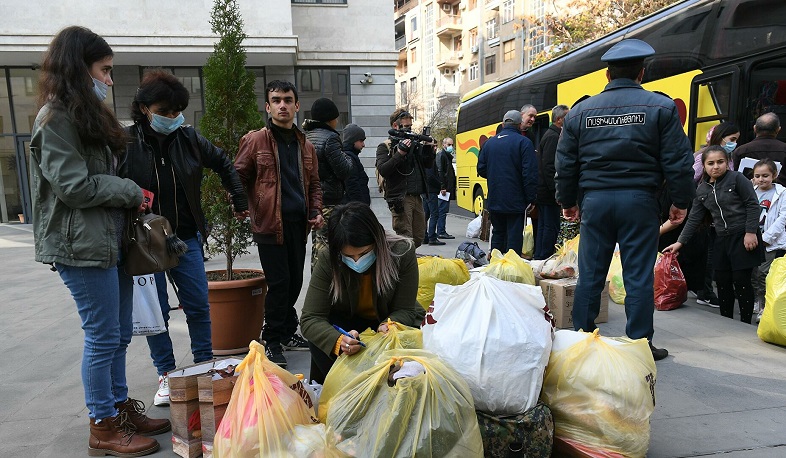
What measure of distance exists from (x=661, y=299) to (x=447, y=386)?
380cm

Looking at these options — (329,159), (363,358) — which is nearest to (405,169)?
(329,159)

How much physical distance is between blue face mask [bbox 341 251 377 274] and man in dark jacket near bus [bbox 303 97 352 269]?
150cm

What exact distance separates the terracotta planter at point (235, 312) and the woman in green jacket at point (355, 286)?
1.10m

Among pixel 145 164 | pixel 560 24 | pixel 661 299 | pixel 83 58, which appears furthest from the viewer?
pixel 560 24

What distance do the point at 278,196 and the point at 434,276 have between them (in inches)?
59.8

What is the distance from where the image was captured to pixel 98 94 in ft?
8.16

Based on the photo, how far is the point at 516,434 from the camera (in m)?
2.22

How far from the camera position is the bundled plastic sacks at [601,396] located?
2.31 m

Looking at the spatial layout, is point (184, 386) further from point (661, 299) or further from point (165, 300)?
point (661, 299)

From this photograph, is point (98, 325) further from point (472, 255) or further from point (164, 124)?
point (472, 255)

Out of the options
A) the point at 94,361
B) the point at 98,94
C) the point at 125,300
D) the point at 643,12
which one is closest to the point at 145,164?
the point at 98,94

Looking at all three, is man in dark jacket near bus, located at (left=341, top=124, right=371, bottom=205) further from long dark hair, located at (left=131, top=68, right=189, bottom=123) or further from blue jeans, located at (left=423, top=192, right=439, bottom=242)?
blue jeans, located at (left=423, top=192, right=439, bottom=242)

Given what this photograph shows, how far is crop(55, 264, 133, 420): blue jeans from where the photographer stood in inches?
95.6

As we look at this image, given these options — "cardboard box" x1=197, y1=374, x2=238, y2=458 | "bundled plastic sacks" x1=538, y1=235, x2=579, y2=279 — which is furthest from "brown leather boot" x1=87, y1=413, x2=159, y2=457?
"bundled plastic sacks" x1=538, y1=235, x2=579, y2=279
